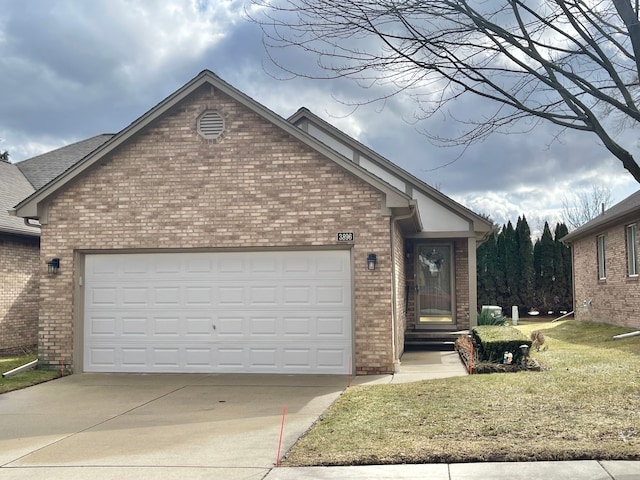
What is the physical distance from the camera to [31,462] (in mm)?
6625

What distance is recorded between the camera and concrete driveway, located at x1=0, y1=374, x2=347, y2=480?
6.38 meters

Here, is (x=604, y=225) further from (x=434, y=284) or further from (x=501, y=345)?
(x=501, y=345)

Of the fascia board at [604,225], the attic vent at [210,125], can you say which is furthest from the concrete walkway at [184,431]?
the fascia board at [604,225]

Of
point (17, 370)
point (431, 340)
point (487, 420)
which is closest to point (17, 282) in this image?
point (17, 370)

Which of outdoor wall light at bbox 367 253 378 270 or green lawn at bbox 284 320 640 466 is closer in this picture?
Answer: green lawn at bbox 284 320 640 466

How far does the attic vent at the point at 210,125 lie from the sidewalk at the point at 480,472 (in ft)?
25.7

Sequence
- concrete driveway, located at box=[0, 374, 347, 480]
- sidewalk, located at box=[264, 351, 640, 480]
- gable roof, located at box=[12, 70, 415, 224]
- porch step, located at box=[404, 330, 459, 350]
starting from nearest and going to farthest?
sidewalk, located at box=[264, 351, 640, 480]
concrete driveway, located at box=[0, 374, 347, 480]
gable roof, located at box=[12, 70, 415, 224]
porch step, located at box=[404, 330, 459, 350]

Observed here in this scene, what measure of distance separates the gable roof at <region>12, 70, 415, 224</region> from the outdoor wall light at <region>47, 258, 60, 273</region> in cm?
81

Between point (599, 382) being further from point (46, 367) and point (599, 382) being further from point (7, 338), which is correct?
point (7, 338)

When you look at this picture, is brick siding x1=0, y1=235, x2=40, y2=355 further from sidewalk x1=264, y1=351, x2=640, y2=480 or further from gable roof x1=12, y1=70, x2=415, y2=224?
sidewalk x1=264, y1=351, x2=640, y2=480

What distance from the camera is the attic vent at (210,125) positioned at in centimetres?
1259

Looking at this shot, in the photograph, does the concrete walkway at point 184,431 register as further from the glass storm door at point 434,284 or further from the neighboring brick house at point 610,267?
the neighboring brick house at point 610,267

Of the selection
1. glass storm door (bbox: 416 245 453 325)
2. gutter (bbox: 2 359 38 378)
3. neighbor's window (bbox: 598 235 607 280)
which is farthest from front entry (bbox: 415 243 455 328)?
gutter (bbox: 2 359 38 378)

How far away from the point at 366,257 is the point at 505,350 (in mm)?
3062
